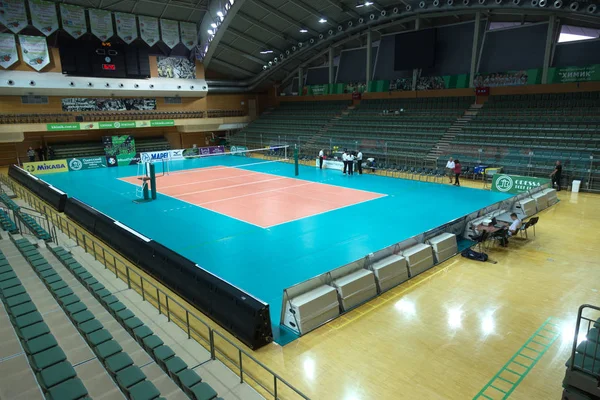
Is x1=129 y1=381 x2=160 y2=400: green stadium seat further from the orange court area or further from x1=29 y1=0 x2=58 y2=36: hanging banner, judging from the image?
x1=29 y1=0 x2=58 y2=36: hanging banner

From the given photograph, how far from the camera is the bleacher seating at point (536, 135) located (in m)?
22.9

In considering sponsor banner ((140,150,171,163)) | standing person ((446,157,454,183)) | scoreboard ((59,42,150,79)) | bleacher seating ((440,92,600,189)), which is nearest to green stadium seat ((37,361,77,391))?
standing person ((446,157,454,183))

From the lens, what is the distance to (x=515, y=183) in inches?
820

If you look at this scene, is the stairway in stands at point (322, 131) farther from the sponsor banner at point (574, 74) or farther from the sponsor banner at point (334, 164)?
the sponsor banner at point (574, 74)

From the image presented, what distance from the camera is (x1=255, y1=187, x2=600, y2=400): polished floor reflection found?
6664mm

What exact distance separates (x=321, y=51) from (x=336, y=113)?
23.4 ft

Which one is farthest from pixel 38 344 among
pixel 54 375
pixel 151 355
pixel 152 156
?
pixel 152 156

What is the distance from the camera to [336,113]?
39719 millimetres

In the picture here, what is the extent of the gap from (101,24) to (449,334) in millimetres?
36547

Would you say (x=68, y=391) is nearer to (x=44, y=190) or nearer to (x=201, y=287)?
(x=201, y=287)

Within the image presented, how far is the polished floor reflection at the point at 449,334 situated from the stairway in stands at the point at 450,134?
16.3 m

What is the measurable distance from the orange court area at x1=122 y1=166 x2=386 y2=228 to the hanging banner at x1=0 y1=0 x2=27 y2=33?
1534 centimetres

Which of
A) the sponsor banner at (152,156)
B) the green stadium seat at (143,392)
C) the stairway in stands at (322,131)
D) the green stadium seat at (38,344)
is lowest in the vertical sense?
the green stadium seat at (143,392)

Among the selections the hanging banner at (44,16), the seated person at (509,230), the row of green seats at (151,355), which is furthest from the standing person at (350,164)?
the hanging banner at (44,16)
